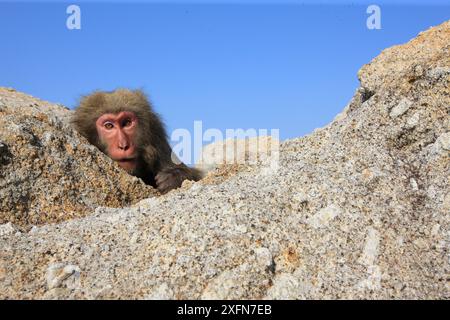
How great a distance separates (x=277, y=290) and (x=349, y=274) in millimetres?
315

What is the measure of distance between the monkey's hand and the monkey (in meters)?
0.03

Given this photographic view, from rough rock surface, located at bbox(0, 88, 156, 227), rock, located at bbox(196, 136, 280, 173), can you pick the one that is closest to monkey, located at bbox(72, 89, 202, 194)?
rough rock surface, located at bbox(0, 88, 156, 227)

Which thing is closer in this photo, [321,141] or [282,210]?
[282,210]

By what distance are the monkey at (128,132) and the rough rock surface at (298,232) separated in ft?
9.80

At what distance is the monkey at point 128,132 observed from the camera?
6.26 m

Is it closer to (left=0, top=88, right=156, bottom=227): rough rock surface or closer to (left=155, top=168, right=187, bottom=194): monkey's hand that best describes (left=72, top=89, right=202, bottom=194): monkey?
(left=155, top=168, right=187, bottom=194): monkey's hand

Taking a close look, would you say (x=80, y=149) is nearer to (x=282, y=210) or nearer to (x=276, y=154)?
(x=276, y=154)

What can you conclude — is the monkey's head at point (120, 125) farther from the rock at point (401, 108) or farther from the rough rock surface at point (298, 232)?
the rock at point (401, 108)

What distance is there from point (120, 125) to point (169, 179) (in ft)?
3.56

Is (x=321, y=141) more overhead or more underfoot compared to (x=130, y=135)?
more underfoot

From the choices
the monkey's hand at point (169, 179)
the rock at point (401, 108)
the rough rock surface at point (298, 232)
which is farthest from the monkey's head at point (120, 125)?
the rock at point (401, 108)
